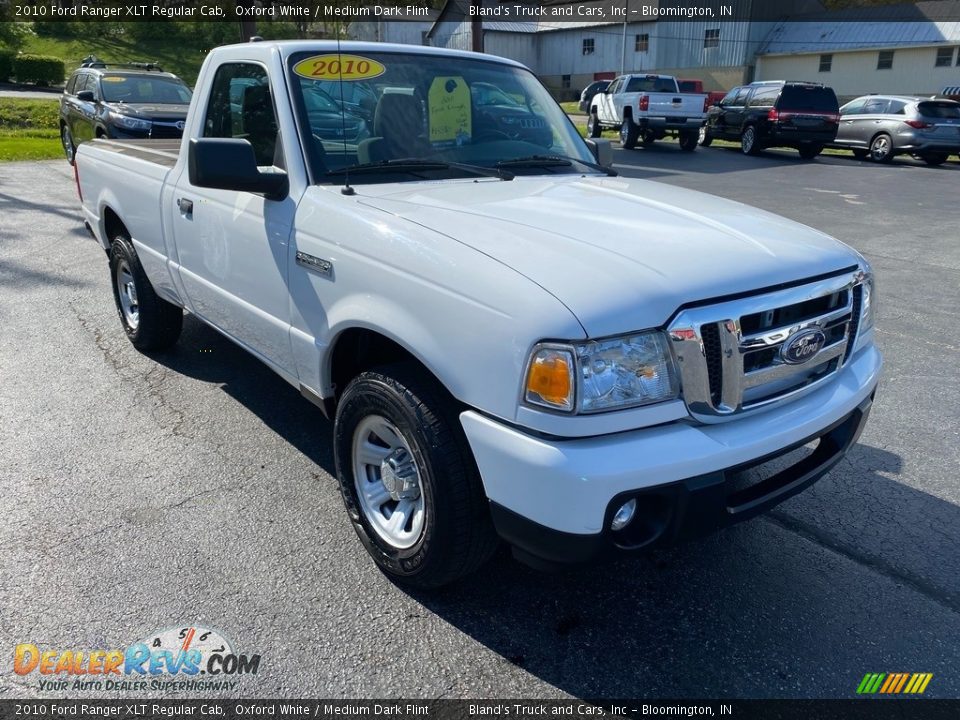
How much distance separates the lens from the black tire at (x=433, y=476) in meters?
2.37

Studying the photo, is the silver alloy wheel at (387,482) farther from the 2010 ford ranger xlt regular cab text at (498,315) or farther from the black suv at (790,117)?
the black suv at (790,117)

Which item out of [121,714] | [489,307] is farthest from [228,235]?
[121,714]

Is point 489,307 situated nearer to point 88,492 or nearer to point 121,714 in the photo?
point 121,714

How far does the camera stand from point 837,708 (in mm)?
2289

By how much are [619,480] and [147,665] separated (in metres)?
1.68

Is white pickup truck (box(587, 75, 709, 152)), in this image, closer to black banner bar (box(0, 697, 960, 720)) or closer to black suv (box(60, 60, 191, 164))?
black suv (box(60, 60, 191, 164))

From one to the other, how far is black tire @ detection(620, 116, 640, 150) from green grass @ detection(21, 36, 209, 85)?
27262 millimetres

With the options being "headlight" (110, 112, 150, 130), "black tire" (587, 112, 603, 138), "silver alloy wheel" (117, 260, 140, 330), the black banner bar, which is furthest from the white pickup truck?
the black banner bar

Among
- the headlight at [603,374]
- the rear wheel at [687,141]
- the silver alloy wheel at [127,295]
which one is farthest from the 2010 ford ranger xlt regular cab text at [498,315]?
the rear wheel at [687,141]

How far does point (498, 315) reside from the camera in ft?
7.04

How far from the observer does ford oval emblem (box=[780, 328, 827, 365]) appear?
239 cm

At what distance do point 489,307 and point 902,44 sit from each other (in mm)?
43810

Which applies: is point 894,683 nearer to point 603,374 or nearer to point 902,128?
point 603,374

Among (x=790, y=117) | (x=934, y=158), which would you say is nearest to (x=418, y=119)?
(x=790, y=117)
